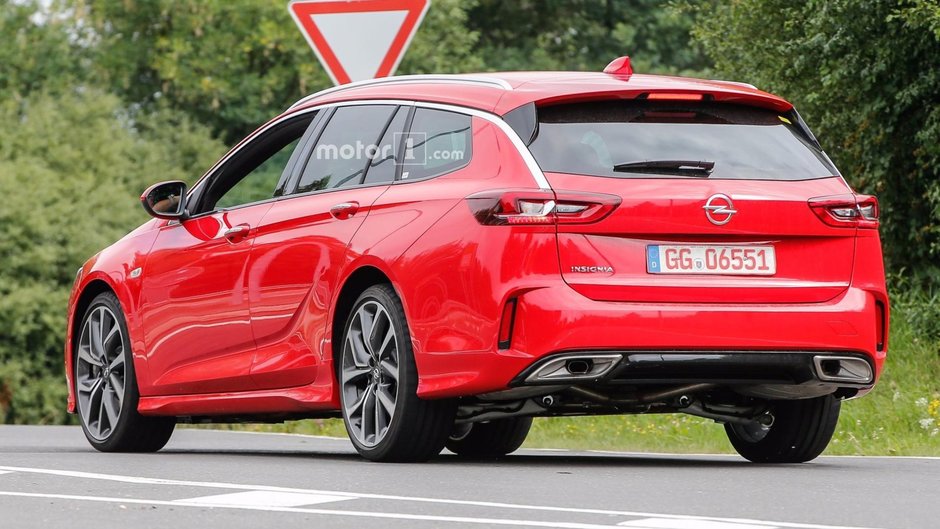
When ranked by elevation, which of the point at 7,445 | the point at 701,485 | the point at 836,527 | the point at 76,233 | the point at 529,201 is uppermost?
the point at 529,201

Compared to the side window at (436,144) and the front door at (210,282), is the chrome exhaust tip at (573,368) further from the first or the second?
the front door at (210,282)

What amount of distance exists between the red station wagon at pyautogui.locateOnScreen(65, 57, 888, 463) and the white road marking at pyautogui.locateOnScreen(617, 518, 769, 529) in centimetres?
169

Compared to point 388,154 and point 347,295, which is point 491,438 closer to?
point 347,295

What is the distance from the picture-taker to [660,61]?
41094 mm

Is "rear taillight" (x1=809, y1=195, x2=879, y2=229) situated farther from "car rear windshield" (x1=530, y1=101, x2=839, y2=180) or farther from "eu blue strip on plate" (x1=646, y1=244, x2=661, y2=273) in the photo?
"eu blue strip on plate" (x1=646, y1=244, x2=661, y2=273)

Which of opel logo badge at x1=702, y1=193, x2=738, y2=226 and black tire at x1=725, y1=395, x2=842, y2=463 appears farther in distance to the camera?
black tire at x1=725, y1=395, x2=842, y2=463

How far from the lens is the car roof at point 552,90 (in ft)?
27.7

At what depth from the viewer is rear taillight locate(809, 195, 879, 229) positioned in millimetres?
8352

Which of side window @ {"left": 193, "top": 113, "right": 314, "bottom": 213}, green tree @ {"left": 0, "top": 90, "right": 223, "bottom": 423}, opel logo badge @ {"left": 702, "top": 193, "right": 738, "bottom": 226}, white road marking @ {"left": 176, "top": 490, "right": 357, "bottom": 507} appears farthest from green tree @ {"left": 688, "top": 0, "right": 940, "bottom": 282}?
green tree @ {"left": 0, "top": 90, "right": 223, "bottom": 423}

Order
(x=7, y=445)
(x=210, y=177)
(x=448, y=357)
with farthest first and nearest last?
(x=7, y=445) < (x=210, y=177) < (x=448, y=357)

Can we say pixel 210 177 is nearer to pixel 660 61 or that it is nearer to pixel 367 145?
pixel 367 145

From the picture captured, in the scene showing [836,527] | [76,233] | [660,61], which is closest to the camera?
[836,527]

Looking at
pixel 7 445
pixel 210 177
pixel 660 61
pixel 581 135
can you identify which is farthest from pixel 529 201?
pixel 660 61

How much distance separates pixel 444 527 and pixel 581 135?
8.53ft
